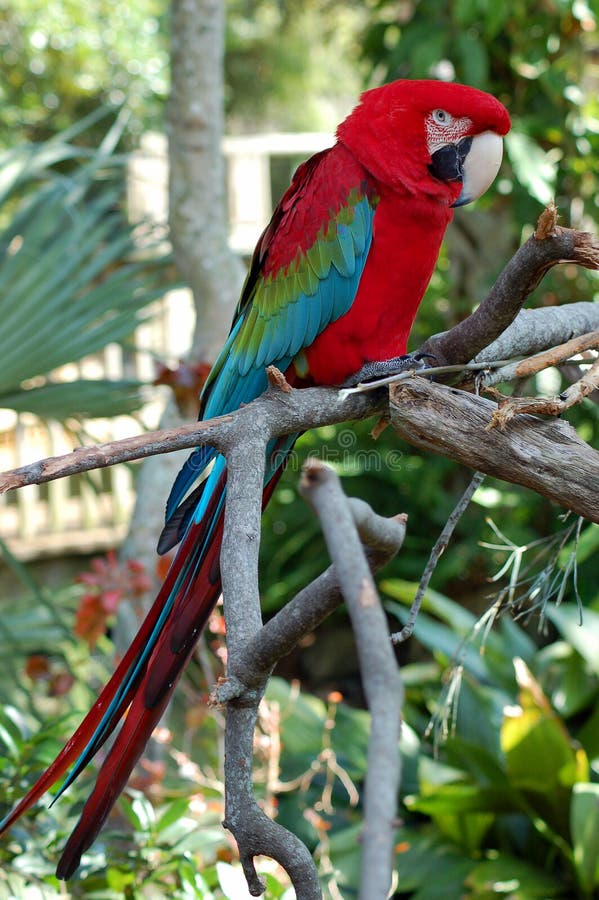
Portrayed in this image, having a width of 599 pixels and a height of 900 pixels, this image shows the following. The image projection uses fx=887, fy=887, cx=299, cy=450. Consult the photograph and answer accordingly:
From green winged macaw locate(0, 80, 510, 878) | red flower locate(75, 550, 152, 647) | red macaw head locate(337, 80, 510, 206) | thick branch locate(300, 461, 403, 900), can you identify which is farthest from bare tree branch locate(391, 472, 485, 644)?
red flower locate(75, 550, 152, 647)

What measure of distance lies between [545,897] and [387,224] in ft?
5.20

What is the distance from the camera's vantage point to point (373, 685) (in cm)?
55

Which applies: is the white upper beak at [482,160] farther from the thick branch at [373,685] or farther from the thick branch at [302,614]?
the thick branch at [373,685]

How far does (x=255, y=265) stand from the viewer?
4.76 feet

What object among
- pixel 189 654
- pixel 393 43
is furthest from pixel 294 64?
pixel 189 654

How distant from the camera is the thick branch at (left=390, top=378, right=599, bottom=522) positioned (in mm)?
913

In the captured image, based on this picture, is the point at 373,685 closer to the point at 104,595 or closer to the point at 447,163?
the point at 447,163

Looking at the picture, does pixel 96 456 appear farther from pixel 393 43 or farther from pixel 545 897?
pixel 393 43

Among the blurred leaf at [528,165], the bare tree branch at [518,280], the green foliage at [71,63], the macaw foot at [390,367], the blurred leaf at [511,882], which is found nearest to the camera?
the bare tree branch at [518,280]

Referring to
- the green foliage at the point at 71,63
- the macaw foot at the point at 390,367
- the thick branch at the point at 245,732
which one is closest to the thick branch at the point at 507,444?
the macaw foot at the point at 390,367

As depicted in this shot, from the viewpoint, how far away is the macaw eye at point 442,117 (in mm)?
1312

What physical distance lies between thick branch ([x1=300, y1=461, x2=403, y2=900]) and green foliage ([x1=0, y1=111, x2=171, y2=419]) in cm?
134

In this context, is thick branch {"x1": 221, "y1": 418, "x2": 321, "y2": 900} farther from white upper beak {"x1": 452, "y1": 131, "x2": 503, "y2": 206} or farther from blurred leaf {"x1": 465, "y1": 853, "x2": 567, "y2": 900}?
blurred leaf {"x1": 465, "y1": 853, "x2": 567, "y2": 900}

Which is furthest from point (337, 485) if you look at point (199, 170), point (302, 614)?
point (199, 170)
